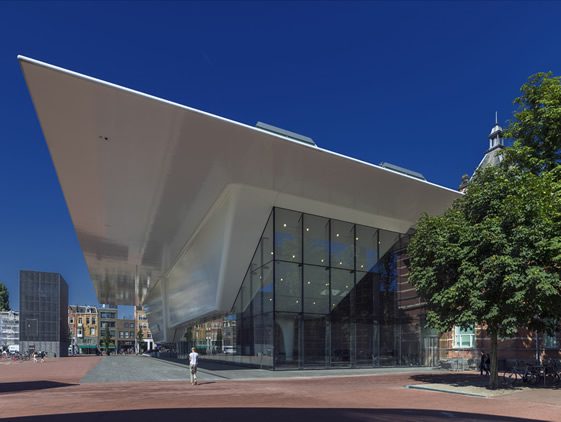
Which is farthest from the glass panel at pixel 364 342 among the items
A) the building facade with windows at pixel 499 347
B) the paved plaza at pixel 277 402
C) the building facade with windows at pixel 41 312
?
the building facade with windows at pixel 41 312

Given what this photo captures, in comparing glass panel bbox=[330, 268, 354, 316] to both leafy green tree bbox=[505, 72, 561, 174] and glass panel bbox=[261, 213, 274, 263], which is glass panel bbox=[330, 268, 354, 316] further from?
leafy green tree bbox=[505, 72, 561, 174]

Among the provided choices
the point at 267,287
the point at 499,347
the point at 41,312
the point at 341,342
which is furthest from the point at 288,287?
the point at 41,312

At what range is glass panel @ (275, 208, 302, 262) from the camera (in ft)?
94.4

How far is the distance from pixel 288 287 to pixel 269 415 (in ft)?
53.5

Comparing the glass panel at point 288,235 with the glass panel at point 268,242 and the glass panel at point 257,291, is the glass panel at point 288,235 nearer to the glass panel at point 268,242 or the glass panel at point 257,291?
the glass panel at point 268,242

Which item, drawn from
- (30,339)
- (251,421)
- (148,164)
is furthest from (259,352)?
(30,339)

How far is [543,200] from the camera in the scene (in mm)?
17391

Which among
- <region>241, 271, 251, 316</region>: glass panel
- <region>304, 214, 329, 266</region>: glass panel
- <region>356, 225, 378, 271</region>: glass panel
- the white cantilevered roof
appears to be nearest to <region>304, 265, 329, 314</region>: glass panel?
<region>304, 214, 329, 266</region>: glass panel

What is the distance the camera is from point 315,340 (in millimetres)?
28922

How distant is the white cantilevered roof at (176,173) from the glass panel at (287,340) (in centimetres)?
517

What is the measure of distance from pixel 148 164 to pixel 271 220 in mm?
9440

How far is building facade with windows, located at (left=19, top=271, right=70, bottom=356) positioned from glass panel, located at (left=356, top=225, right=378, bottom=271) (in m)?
61.0

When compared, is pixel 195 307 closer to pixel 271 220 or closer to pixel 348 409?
pixel 271 220

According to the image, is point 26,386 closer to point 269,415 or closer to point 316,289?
Answer: point 269,415
